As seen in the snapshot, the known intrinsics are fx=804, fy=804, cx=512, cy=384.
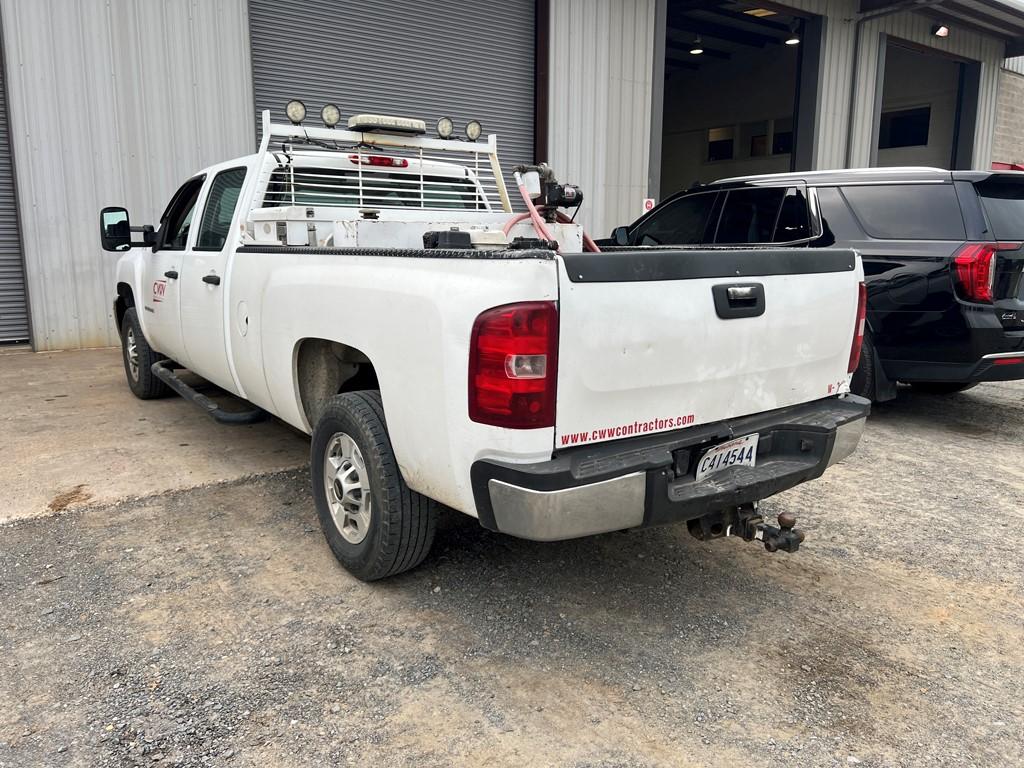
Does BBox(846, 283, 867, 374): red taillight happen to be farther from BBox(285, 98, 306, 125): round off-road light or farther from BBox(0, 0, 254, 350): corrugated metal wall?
BBox(0, 0, 254, 350): corrugated metal wall

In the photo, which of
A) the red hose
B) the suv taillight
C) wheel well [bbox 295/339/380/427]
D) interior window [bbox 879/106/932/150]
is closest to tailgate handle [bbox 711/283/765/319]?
wheel well [bbox 295/339/380/427]

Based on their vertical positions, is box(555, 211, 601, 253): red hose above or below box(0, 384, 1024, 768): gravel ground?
above

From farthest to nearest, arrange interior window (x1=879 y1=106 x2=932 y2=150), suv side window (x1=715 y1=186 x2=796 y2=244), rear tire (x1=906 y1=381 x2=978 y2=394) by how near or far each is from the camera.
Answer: interior window (x1=879 y1=106 x2=932 y2=150) < rear tire (x1=906 y1=381 x2=978 y2=394) < suv side window (x1=715 y1=186 x2=796 y2=244)

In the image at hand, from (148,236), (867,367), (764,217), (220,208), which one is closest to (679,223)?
(764,217)

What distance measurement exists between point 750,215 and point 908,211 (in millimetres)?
1280

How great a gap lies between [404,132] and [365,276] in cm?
238

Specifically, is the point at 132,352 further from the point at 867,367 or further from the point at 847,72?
the point at 847,72

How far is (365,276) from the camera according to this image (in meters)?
3.04

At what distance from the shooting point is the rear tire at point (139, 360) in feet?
20.3

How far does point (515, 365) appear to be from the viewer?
2445 millimetres

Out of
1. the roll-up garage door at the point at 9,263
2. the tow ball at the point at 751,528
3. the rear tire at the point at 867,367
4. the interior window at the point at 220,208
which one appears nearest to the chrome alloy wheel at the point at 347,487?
the tow ball at the point at 751,528

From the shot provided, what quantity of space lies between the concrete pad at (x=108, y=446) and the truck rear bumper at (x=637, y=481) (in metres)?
2.61

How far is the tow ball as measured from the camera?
2979mm

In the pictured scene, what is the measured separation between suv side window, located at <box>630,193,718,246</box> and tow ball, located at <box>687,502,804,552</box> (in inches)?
175
